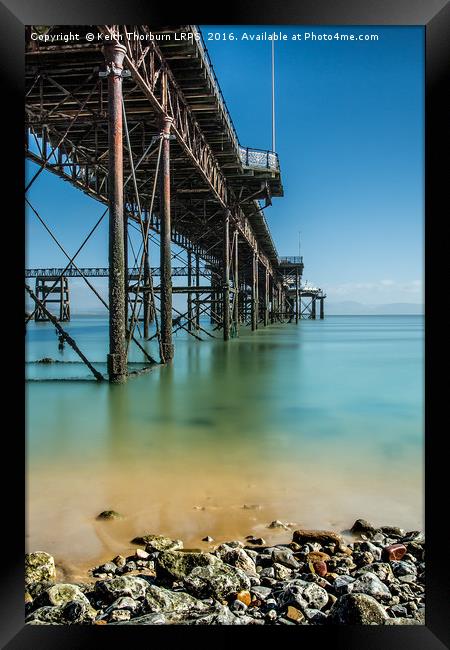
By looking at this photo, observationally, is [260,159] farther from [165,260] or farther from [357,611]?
[357,611]

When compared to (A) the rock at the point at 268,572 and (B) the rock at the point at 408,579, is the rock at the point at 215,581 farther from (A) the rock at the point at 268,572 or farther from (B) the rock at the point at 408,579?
(B) the rock at the point at 408,579

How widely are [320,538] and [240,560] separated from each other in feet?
2.00

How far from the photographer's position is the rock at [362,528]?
3.20 m

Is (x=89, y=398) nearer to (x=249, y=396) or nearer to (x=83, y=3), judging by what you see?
(x=249, y=396)

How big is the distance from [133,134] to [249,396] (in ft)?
31.5

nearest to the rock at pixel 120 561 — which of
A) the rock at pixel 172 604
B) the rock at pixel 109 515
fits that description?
the rock at pixel 172 604

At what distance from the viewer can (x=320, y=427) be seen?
6105 mm

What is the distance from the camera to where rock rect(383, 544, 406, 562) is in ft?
9.24

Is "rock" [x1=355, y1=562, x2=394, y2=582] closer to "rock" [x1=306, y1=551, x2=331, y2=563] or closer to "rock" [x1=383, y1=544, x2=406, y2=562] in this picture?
"rock" [x1=383, y1=544, x2=406, y2=562]

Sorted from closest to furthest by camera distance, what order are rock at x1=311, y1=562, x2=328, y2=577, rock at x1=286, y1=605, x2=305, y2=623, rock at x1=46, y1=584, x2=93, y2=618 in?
1. rock at x1=286, y1=605, x2=305, y2=623
2. rock at x1=46, y1=584, x2=93, y2=618
3. rock at x1=311, y1=562, x2=328, y2=577

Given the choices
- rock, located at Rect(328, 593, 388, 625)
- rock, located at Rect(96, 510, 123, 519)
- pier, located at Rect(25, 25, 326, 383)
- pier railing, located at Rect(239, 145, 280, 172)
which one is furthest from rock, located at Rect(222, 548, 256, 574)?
pier railing, located at Rect(239, 145, 280, 172)

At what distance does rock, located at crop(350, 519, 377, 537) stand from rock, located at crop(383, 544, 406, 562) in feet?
0.97

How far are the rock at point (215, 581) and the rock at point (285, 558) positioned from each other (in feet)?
1.00
